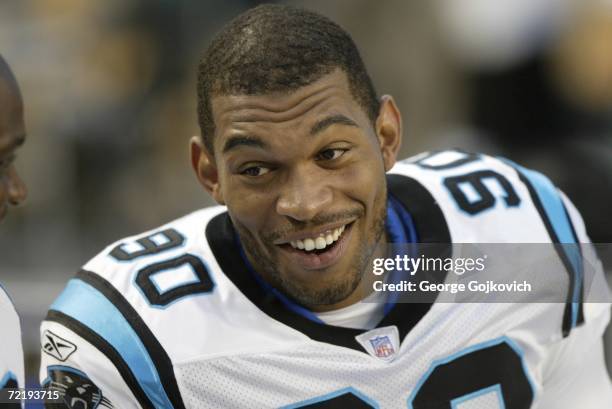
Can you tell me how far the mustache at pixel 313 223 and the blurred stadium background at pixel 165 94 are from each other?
3.38 m

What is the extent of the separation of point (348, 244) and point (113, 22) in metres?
4.35

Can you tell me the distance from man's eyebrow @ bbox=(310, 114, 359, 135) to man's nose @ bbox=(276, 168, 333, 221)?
9cm

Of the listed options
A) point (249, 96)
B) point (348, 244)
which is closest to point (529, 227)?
point (348, 244)

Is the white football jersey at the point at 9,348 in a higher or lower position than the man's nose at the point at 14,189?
lower

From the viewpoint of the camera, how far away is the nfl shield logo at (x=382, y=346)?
2535 mm

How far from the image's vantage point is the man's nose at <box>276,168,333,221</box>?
2.27m

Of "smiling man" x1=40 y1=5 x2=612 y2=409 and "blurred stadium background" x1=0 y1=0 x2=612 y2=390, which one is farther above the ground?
"blurred stadium background" x1=0 y1=0 x2=612 y2=390

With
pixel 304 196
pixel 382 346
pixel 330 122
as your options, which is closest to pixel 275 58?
pixel 330 122

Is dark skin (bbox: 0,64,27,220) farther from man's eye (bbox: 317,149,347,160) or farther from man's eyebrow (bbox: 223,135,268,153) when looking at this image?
man's eye (bbox: 317,149,347,160)

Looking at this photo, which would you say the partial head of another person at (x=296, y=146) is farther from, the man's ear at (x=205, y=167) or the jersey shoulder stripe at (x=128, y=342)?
the jersey shoulder stripe at (x=128, y=342)

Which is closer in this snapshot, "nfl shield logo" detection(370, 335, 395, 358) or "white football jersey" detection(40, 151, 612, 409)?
"white football jersey" detection(40, 151, 612, 409)

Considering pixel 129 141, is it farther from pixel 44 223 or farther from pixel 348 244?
pixel 348 244

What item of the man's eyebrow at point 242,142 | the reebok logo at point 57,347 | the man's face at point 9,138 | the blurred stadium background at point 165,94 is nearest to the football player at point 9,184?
the man's face at point 9,138

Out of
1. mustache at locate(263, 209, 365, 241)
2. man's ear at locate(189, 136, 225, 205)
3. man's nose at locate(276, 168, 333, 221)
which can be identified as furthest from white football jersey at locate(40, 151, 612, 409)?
man's nose at locate(276, 168, 333, 221)
